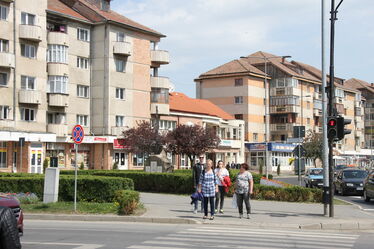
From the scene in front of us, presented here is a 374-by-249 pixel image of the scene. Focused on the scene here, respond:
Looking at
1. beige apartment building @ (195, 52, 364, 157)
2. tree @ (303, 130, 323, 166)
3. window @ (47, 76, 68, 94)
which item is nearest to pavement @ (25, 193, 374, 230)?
window @ (47, 76, 68, 94)

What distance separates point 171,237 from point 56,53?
1613 inches

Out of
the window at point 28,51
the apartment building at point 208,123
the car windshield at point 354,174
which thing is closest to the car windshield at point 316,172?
the car windshield at point 354,174

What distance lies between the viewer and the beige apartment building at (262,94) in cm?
8194

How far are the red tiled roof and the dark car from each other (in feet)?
103

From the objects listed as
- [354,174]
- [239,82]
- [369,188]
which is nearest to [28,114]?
[354,174]

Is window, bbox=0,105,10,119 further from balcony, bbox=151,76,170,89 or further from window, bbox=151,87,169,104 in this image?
balcony, bbox=151,76,170,89

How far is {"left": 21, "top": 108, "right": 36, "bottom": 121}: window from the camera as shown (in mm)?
47844

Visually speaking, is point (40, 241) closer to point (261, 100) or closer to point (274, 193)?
point (274, 193)

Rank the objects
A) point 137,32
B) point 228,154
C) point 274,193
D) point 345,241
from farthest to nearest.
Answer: point 228,154, point 137,32, point 274,193, point 345,241

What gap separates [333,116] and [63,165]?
38049 mm

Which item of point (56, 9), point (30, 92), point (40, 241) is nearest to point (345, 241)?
point (40, 241)

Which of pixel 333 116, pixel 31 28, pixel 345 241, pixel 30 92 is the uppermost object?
pixel 31 28

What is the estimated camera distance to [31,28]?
47.6 metres

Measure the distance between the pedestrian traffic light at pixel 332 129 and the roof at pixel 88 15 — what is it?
39.5 meters
